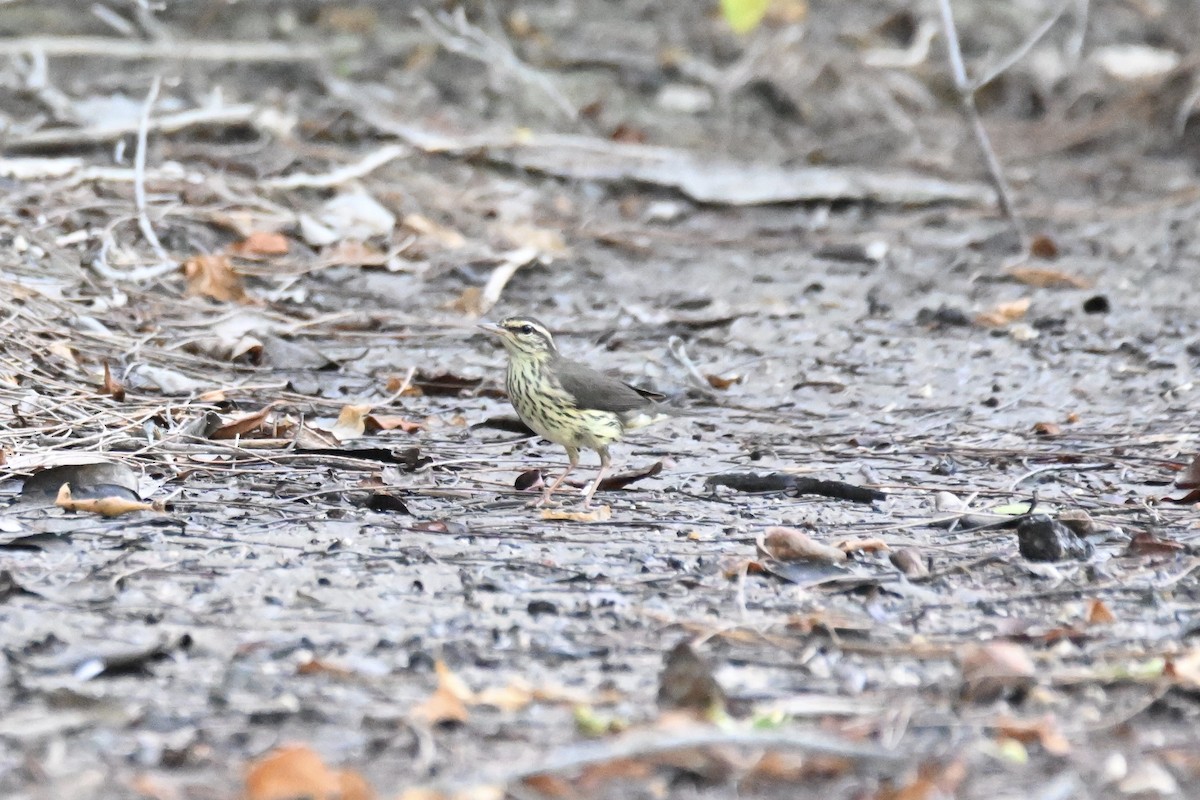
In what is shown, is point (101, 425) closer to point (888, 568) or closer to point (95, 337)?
point (95, 337)

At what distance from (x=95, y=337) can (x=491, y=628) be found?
359 centimetres

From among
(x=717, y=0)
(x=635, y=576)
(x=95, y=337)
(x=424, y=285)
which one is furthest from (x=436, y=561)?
(x=717, y=0)

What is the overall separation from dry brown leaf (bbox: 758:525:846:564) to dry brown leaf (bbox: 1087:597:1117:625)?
78 cm

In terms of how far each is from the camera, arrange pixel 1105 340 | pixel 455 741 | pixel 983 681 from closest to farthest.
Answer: pixel 455 741
pixel 983 681
pixel 1105 340

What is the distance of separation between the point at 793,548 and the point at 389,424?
92.2 inches

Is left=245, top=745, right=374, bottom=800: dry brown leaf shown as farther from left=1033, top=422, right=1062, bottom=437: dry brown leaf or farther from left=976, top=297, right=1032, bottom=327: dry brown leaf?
left=976, top=297, right=1032, bottom=327: dry brown leaf

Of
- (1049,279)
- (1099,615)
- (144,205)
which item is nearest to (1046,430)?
(1099,615)

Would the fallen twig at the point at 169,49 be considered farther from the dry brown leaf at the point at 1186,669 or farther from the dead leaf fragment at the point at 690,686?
the dry brown leaf at the point at 1186,669

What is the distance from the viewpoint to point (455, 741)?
350 cm

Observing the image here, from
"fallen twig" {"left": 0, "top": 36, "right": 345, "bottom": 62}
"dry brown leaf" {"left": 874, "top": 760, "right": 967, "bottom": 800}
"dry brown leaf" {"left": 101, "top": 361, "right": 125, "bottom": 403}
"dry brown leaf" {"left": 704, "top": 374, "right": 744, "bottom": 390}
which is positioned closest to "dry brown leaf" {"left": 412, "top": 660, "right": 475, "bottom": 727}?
"dry brown leaf" {"left": 874, "top": 760, "right": 967, "bottom": 800}

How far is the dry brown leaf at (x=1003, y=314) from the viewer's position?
352 inches

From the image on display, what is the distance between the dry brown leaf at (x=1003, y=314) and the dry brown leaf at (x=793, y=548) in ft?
14.3

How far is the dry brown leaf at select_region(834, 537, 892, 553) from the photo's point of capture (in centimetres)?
507

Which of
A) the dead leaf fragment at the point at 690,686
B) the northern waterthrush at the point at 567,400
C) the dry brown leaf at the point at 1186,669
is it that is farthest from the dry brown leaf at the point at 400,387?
the dry brown leaf at the point at 1186,669
